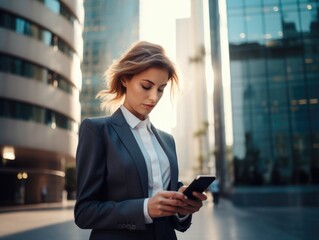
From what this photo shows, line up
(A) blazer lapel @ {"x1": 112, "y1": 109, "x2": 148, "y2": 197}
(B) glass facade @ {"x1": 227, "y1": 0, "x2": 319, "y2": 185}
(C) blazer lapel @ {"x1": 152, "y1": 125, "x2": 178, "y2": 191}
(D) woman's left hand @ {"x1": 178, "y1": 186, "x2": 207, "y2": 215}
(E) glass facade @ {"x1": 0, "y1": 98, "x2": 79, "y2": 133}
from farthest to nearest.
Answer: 1. (E) glass facade @ {"x1": 0, "y1": 98, "x2": 79, "y2": 133}
2. (B) glass facade @ {"x1": 227, "y1": 0, "x2": 319, "y2": 185}
3. (C) blazer lapel @ {"x1": 152, "y1": 125, "x2": 178, "y2": 191}
4. (A) blazer lapel @ {"x1": 112, "y1": 109, "x2": 148, "y2": 197}
5. (D) woman's left hand @ {"x1": 178, "y1": 186, "x2": 207, "y2": 215}

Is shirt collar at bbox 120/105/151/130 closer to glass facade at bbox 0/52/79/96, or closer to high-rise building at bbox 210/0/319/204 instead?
A: high-rise building at bbox 210/0/319/204

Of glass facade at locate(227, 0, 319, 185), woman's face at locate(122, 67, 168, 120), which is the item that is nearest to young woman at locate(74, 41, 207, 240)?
woman's face at locate(122, 67, 168, 120)

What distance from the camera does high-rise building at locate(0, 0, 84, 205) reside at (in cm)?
2620

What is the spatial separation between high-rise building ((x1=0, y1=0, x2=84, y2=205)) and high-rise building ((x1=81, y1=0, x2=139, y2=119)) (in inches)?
1826

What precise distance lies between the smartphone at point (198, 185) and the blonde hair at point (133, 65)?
2.47 feet

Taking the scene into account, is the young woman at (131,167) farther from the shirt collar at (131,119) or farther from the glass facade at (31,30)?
the glass facade at (31,30)

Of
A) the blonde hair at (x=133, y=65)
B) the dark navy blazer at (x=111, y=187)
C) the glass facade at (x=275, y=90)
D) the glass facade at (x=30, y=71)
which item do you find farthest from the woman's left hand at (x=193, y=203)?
the glass facade at (x=30, y=71)

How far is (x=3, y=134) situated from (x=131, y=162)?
25.1 m

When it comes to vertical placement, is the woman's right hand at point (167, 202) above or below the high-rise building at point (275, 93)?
below

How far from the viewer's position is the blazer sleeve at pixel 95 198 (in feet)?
6.40

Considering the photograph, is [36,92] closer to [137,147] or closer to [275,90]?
[275,90]

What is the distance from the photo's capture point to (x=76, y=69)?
34.7 metres

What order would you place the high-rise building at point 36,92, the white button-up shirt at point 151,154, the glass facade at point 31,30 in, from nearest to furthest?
the white button-up shirt at point 151,154 < the high-rise building at point 36,92 < the glass facade at point 31,30

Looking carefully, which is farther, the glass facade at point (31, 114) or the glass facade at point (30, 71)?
the glass facade at point (30, 71)
